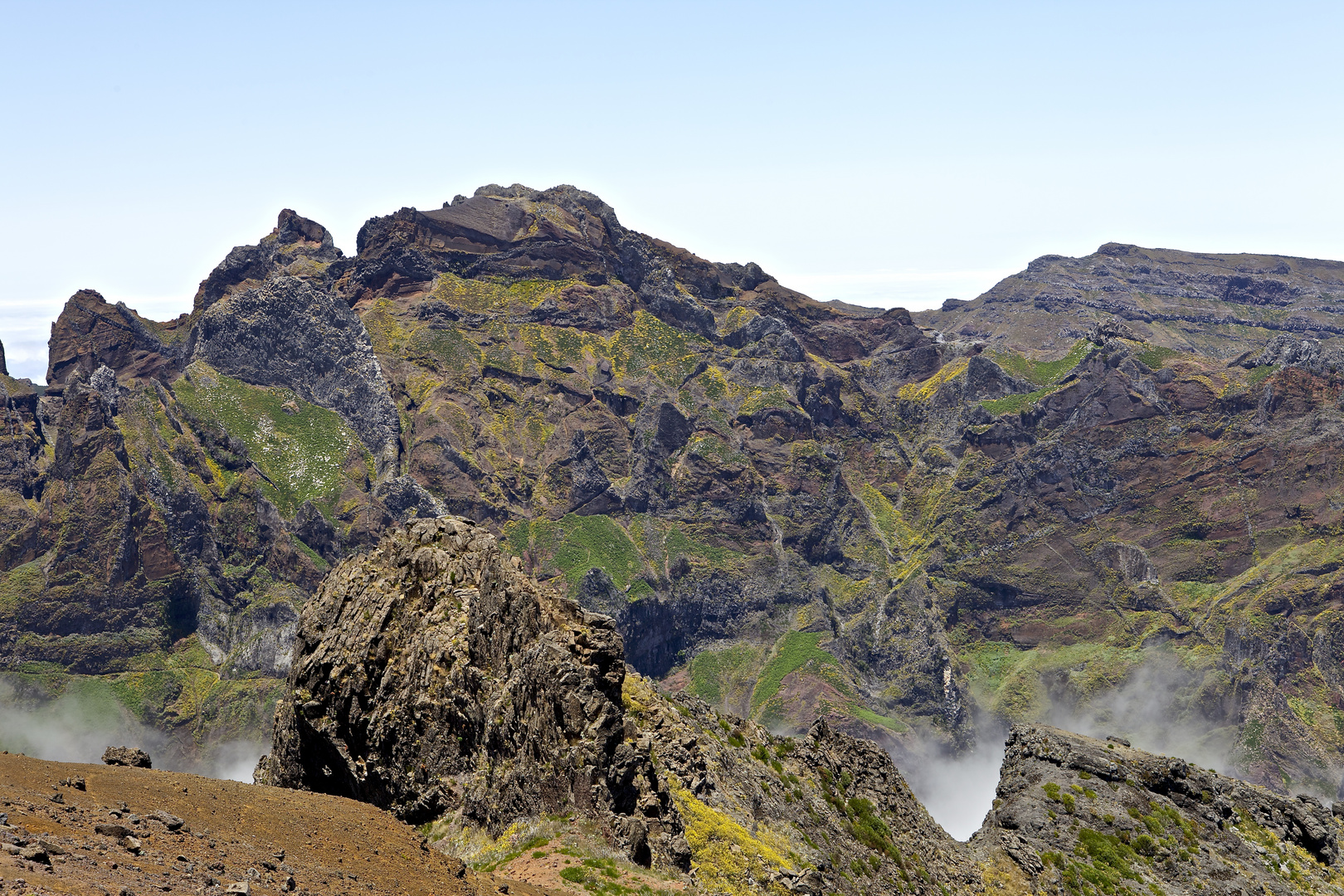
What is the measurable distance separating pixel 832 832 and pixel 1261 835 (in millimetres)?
46420

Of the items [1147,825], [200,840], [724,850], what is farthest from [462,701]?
[1147,825]

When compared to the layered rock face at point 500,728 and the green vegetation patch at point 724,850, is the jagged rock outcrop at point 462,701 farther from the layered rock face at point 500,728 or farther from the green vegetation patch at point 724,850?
the green vegetation patch at point 724,850

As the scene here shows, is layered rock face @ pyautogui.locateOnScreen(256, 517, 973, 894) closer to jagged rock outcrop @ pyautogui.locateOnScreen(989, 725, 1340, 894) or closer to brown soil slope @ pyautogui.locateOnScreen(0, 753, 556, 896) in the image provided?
Answer: brown soil slope @ pyautogui.locateOnScreen(0, 753, 556, 896)

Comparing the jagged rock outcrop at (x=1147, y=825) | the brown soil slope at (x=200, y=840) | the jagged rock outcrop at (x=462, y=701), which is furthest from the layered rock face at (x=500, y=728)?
the jagged rock outcrop at (x=1147, y=825)

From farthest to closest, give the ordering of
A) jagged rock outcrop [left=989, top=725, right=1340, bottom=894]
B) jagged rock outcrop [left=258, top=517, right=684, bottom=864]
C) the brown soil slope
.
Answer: jagged rock outcrop [left=989, top=725, right=1340, bottom=894], jagged rock outcrop [left=258, top=517, right=684, bottom=864], the brown soil slope

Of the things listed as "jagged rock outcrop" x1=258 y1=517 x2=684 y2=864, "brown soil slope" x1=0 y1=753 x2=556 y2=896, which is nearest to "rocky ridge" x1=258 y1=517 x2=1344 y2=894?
"jagged rock outcrop" x1=258 y1=517 x2=684 y2=864

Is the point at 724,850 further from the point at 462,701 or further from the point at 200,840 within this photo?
the point at 200,840

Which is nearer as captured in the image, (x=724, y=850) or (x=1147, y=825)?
(x=724, y=850)

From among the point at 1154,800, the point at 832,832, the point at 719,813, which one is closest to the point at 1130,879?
the point at 1154,800

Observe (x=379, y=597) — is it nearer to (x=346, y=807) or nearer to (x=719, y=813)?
(x=346, y=807)

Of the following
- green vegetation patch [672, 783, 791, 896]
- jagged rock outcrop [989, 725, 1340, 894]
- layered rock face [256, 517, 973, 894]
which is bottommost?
jagged rock outcrop [989, 725, 1340, 894]

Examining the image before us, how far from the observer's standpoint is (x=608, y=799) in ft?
189

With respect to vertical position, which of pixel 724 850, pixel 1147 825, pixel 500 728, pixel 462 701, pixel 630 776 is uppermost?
pixel 462 701

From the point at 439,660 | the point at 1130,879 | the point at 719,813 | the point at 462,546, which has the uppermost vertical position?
the point at 462,546
